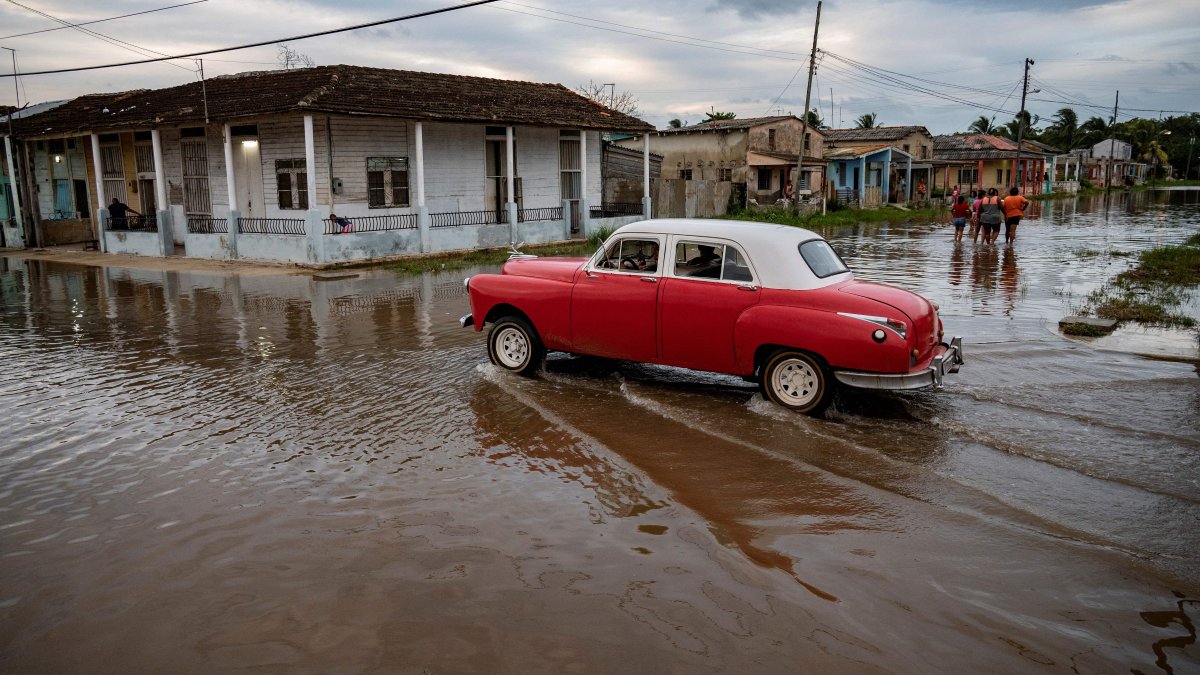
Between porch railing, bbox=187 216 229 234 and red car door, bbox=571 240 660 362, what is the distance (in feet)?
57.5

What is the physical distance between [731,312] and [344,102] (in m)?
16.9

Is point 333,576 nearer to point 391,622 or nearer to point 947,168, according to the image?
point 391,622

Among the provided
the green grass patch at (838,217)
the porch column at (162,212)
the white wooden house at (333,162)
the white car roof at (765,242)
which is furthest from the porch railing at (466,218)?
the white car roof at (765,242)

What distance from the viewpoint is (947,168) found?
61156 millimetres

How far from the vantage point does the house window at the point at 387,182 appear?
23.4m

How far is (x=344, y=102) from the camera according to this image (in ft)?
69.7

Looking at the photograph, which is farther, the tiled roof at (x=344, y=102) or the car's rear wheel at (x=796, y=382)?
Answer: the tiled roof at (x=344, y=102)

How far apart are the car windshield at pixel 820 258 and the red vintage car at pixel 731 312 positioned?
0.01m

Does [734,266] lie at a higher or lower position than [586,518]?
higher

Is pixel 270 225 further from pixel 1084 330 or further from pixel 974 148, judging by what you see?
pixel 974 148

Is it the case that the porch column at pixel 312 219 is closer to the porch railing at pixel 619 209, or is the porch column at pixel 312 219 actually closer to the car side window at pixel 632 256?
the porch railing at pixel 619 209

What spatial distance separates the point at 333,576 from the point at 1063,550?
399cm

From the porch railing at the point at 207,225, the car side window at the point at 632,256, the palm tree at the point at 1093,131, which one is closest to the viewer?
the car side window at the point at 632,256

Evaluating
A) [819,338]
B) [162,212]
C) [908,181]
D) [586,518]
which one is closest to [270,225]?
[162,212]
